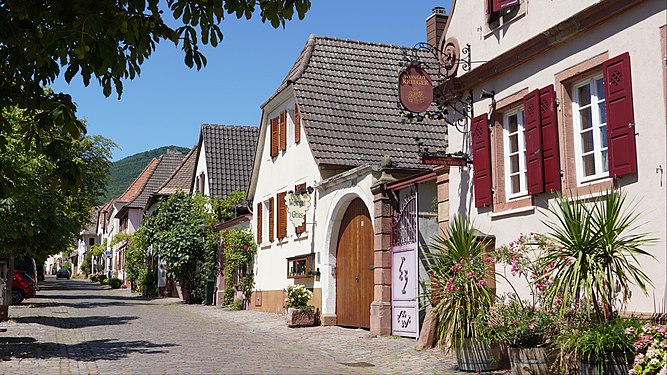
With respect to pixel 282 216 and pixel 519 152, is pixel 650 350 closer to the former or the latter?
pixel 519 152

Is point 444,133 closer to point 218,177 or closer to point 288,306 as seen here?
point 288,306

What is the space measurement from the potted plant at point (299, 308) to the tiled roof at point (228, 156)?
549 inches

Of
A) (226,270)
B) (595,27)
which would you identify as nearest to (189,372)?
(595,27)

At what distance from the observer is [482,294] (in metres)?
10.5

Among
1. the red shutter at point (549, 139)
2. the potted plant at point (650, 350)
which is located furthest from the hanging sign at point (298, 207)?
the potted plant at point (650, 350)

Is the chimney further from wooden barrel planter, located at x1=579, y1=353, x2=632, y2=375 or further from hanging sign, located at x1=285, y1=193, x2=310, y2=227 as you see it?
wooden barrel planter, located at x1=579, y1=353, x2=632, y2=375

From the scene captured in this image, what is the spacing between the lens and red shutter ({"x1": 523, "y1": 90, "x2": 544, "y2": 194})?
35.4ft

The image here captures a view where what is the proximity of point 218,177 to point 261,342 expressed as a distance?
18.2m

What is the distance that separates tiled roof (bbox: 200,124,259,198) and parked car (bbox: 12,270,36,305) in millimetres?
8053

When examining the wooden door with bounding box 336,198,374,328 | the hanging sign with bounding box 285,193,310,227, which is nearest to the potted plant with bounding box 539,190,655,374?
the wooden door with bounding box 336,198,374,328

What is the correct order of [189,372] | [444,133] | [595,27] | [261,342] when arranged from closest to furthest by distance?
1. [595,27]
2. [189,372]
3. [261,342]
4. [444,133]

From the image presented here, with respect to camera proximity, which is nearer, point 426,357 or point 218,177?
point 426,357

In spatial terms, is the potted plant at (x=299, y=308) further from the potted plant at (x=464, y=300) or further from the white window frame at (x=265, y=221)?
the potted plant at (x=464, y=300)

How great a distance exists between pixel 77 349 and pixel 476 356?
7.41 meters
